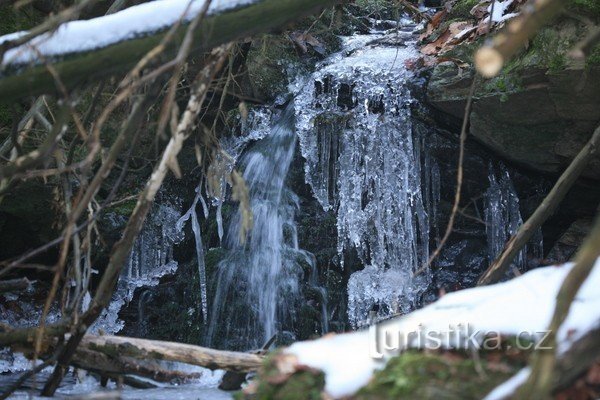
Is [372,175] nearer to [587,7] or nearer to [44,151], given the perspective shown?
[587,7]

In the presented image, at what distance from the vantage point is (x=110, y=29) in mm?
2641

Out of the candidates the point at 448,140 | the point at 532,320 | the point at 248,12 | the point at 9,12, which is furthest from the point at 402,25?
the point at 532,320

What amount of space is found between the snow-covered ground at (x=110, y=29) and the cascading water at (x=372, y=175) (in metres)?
4.37

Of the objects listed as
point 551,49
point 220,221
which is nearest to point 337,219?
point 220,221

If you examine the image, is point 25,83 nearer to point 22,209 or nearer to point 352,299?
point 22,209

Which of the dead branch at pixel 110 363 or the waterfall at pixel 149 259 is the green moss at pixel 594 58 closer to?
the dead branch at pixel 110 363

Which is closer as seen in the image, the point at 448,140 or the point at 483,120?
the point at 483,120

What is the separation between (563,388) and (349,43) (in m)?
7.02

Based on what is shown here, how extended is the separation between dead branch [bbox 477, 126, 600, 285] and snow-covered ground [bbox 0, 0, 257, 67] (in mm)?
2163

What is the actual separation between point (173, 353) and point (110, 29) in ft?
5.82

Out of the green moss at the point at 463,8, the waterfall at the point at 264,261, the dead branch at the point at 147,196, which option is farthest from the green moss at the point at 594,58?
the dead branch at the point at 147,196

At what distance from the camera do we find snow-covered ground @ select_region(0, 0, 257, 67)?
2.58m

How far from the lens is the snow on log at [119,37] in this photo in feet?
8.47

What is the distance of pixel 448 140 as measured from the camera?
6.88 meters
